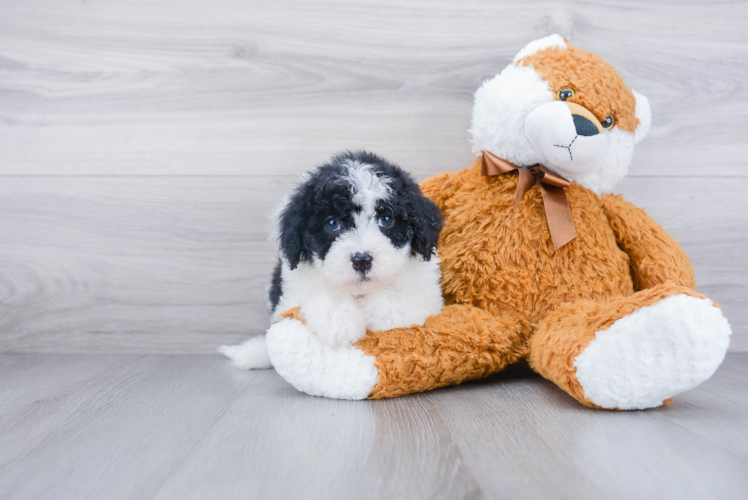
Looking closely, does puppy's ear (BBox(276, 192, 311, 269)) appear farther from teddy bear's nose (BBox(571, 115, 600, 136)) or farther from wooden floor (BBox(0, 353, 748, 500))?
teddy bear's nose (BBox(571, 115, 600, 136))

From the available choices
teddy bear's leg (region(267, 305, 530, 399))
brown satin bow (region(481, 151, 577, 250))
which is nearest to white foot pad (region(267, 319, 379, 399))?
teddy bear's leg (region(267, 305, 530, 399))

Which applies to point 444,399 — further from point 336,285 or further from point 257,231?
point 257,231

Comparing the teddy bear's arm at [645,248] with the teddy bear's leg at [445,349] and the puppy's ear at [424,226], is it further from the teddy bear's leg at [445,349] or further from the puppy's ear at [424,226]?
the puppy's ear at [424,226]

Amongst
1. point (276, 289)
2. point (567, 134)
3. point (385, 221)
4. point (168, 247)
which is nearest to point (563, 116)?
point (567, 134)

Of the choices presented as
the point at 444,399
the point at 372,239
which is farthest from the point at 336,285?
the point at 444,399

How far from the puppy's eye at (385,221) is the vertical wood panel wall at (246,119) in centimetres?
44

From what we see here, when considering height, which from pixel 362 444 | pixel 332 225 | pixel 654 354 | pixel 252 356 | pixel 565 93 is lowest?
pixel 252 356

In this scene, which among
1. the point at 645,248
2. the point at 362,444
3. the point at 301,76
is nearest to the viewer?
the point at 362,444

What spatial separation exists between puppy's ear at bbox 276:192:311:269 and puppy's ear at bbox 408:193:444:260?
18 cm

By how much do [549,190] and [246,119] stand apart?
75 cm

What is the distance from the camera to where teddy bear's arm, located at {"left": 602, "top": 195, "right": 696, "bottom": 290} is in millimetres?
1029

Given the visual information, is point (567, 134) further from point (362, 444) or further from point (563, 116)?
point (362, 444)

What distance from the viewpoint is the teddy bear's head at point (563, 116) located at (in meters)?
0.95

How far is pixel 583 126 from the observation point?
3.10 ft
